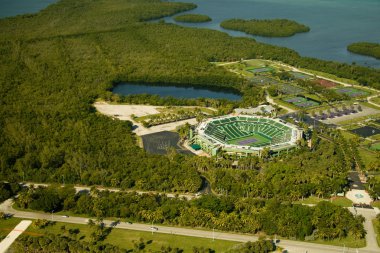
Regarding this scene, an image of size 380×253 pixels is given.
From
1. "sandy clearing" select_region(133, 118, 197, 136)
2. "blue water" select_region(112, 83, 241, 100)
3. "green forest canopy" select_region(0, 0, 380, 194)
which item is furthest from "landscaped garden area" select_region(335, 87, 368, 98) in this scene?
"sandy clearing" select_region(133, 118, 197, 136)

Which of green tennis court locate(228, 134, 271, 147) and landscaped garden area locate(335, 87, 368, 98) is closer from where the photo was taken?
green tennis court locate(228, 134, 271, 147)

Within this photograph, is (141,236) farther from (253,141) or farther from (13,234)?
(253,141)

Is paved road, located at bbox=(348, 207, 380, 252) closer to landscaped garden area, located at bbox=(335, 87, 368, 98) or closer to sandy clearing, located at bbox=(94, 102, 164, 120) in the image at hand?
sandy clearing, located at bbox=(94, 102, 164, 120)

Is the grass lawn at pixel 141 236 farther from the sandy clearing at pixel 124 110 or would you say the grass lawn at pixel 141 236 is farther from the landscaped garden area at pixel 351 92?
the landscaped garden area at pixel 351 92

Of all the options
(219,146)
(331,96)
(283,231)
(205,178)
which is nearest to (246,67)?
(331,96)

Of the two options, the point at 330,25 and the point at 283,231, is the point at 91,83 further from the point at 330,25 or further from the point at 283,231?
the point at 330,25

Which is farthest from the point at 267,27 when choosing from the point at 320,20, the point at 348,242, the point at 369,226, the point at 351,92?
the point at 348,242

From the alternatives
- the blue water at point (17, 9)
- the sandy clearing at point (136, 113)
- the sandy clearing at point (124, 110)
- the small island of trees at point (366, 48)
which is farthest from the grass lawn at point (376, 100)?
the blue water at point (17, 9)
